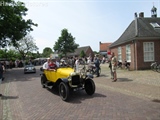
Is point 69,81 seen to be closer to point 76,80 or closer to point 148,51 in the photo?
point 76,80

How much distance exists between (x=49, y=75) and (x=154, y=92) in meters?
5.38

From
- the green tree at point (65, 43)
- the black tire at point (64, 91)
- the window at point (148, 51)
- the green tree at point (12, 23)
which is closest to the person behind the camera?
the black tire at point (64, 91)

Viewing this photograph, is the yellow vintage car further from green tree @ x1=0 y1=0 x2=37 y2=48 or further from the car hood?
green tree @ x1=0 y1=0 x2=37 y2=48

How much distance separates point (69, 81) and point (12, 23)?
2149cm

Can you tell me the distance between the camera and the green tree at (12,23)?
24734 millimetres

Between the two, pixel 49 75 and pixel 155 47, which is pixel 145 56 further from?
pixel 49 75

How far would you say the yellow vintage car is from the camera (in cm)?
730

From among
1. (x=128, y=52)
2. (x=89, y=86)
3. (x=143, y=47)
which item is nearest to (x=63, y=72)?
(x=89, y=86)

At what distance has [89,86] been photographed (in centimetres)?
809

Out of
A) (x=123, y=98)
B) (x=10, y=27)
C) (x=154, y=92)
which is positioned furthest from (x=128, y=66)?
(x=10, y=27)

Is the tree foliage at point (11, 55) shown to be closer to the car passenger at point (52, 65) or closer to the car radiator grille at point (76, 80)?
the car passenger at point (52, 65)

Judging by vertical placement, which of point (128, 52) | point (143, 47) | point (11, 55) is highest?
point (11, 55)

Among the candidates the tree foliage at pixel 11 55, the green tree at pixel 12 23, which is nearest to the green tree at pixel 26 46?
the tree foliage at pixel 11 55

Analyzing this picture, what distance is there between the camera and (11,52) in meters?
66.6
